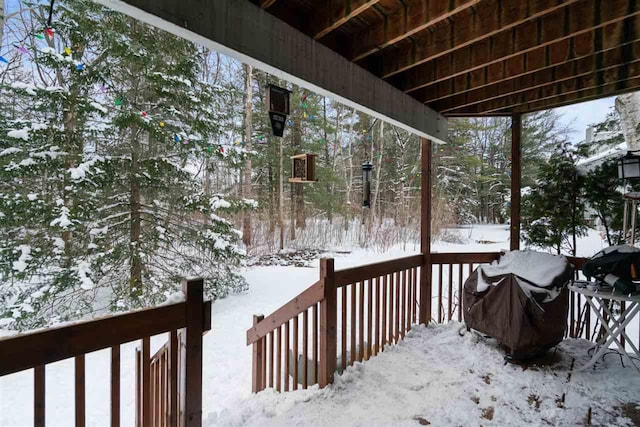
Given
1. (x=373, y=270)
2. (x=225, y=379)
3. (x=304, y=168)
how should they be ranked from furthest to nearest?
(x=304, y=168) → (x=225, y=379) → (x=373, y=270)

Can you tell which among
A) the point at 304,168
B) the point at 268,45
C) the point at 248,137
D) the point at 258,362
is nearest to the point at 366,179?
the point at 304,168

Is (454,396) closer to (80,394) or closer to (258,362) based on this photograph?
(258,362)

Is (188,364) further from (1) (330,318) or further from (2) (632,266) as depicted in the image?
(2) (632,266)

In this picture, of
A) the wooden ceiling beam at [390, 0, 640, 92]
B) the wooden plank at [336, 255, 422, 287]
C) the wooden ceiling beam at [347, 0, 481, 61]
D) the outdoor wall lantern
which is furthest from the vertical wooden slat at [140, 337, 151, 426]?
the outdoor wall lantern

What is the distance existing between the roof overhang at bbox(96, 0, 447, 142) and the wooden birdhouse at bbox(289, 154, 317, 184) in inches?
71.1

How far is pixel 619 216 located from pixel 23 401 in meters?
7.08

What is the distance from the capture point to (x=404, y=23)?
2111mm

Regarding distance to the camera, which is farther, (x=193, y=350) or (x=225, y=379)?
(x=225, y=379)

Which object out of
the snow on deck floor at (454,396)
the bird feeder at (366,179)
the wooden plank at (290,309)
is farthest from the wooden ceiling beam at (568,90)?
the wooden plank at (290,309)

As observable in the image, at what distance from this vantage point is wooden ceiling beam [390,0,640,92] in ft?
6.55

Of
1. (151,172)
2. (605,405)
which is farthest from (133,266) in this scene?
(605,405)

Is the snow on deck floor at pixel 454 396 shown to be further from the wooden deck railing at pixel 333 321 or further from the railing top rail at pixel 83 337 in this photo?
the railing top rail at pixel 83 337

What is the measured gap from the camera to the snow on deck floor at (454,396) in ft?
6.90

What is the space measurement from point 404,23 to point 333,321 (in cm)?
207
